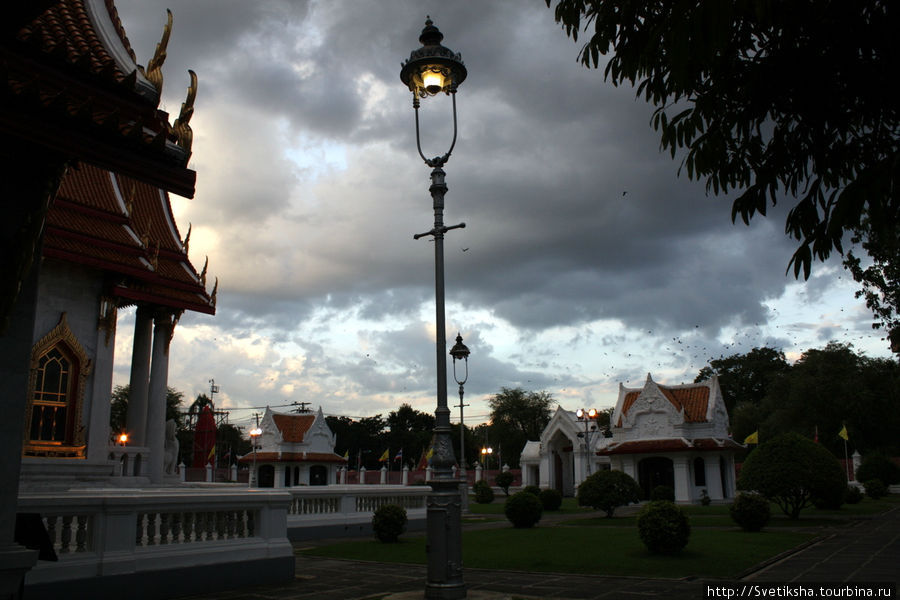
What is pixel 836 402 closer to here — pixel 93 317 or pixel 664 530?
pixel 664 530

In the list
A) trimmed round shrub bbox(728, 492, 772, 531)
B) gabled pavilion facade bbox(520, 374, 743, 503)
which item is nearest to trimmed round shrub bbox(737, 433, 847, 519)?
trimmed round shrub bbox(728, 492, 772, 531)

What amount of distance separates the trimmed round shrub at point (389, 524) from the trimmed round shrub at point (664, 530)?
609 cm

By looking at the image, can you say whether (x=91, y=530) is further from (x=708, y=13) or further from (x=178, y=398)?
(x=178, y=398)

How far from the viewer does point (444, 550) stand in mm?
8477

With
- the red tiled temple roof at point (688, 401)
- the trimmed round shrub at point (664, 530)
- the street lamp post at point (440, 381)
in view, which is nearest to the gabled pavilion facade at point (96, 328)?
the street lamp post at point (440, 381)

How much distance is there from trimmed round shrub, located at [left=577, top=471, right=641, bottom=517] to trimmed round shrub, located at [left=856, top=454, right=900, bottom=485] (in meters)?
28.9

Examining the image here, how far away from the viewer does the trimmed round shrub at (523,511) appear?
20.5 meters

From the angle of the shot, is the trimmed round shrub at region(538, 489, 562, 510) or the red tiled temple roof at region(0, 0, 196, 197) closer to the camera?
the red tiled temple roof at region(0, 0, 196, 197)

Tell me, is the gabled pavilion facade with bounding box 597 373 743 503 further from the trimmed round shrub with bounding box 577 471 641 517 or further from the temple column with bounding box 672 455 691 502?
the trimmed round shrub with bounding box 577 471 641 517

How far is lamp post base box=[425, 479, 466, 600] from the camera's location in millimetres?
8391

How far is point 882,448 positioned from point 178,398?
7154cm

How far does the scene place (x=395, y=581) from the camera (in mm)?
10844

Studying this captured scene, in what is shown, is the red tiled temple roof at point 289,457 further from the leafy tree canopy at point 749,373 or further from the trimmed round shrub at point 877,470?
the leafy tree canopy at point 749,373

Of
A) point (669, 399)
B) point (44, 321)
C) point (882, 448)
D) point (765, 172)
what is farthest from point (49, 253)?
point (882, 448)
